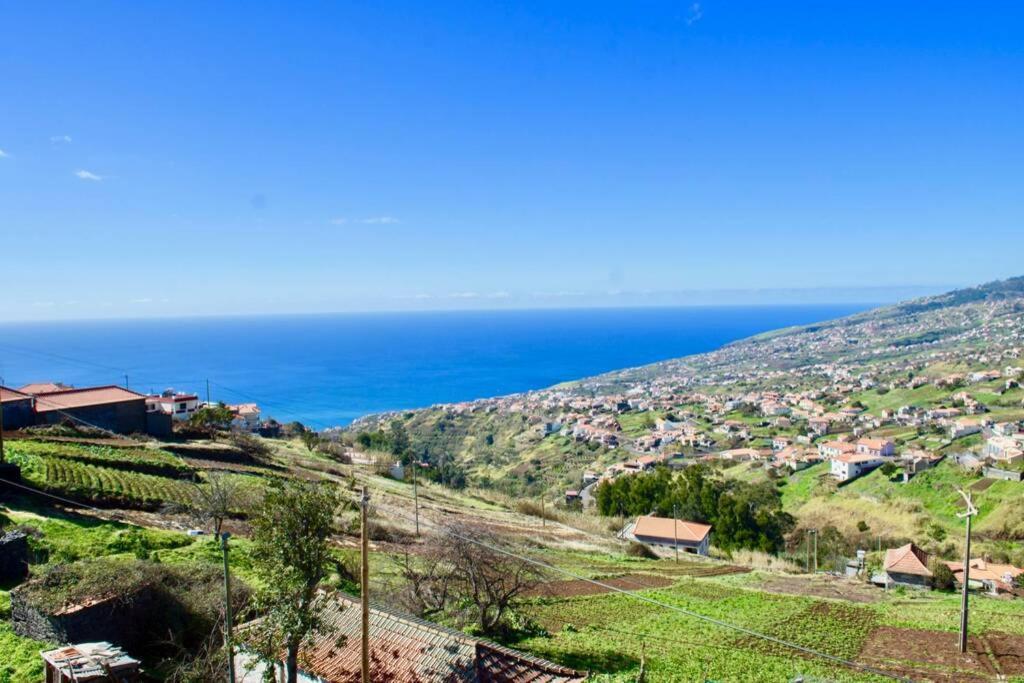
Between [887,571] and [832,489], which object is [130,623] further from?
[832,489]

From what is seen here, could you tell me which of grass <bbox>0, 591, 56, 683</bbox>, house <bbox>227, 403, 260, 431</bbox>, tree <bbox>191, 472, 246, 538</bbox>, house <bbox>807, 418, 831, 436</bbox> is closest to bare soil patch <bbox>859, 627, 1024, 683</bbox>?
grass <bbox>0, 591, 56, 683</bbox>

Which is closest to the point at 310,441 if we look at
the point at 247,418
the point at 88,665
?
the point at 247,418

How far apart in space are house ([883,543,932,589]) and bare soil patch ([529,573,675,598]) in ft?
33.3

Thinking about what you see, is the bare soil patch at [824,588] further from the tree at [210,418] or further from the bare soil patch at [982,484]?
the tree at [210,418]

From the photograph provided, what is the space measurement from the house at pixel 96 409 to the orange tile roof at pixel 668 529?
3214 cm

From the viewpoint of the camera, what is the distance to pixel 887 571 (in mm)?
27031

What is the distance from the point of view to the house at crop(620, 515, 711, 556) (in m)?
37.8

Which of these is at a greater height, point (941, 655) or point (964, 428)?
point (941, 655)

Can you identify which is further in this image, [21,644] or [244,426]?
[244,426]

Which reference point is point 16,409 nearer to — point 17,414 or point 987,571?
point 17,414

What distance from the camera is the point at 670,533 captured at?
3844 centimetres

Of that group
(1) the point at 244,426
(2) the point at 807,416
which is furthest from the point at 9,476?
(2) the point at 807,416

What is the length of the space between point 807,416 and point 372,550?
84213mm

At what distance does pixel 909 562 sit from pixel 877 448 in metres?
38.5
